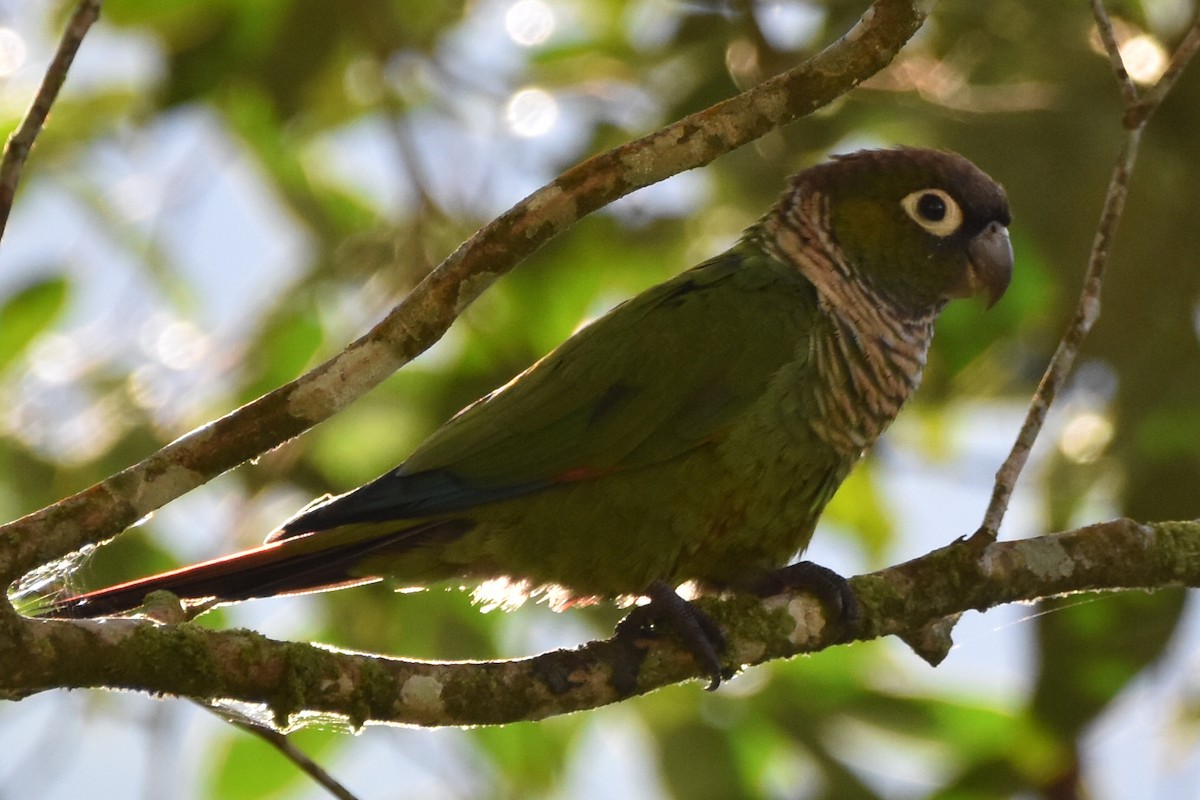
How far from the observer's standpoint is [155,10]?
443cm

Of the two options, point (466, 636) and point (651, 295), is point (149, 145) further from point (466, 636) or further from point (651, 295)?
point (651, 295)

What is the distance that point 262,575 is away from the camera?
2.81m

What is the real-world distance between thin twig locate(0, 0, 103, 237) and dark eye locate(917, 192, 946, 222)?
210 cm

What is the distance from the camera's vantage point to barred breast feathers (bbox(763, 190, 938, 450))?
318 centimetres

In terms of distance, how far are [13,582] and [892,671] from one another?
3217 millimetres

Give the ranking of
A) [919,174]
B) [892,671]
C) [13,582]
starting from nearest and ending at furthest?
1. [13,582]
2. [919,174]
3. [892,671]

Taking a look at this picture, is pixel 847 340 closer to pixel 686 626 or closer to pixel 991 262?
pixel 991 262

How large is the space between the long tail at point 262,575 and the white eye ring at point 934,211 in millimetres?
1421

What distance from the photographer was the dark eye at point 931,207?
3590 millimetres

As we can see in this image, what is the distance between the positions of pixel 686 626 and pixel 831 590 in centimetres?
31

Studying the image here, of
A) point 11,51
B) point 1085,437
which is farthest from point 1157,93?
point 11,51

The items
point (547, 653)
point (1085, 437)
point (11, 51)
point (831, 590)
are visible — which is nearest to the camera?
point (547, 653)

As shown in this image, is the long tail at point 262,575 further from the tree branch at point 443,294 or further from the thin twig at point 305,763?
the tree branch at point 443,294

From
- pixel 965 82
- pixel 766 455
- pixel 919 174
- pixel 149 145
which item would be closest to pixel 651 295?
pixel 766 455
